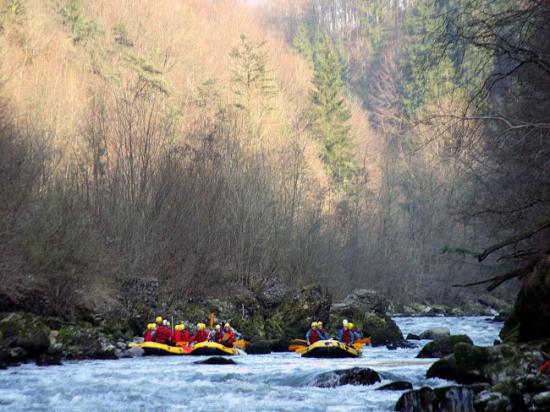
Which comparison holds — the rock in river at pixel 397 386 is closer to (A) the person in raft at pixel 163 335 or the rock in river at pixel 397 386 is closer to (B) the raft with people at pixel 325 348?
(B) the raft with people at pixel 325 348

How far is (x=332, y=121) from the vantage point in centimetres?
4988

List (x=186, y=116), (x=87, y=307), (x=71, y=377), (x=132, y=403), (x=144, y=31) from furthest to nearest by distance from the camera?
(x=144, y=31), (x=186, y=116), (x=87, y=307), (x=71, y=377), (x=132, y=403)

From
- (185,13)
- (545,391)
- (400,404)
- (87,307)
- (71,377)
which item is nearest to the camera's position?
(545,391)

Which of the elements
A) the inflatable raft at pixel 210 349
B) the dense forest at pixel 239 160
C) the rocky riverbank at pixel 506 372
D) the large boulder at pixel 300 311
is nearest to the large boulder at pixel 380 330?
the large boulder at pixel 300 311

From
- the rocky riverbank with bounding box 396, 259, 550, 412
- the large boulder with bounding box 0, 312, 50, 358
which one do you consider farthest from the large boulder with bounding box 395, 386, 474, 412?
the large boulder with bounding box 0, 312, 50, 358

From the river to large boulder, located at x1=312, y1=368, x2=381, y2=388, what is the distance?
0.19m

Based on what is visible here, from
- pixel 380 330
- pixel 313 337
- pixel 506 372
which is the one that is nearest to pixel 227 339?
pixel 313 337

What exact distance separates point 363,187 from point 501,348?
120ft

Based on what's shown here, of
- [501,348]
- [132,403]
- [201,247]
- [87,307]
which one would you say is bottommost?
[132,403]

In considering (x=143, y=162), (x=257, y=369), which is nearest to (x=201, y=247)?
(x=143, y=162)

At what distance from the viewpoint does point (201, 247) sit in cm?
2470

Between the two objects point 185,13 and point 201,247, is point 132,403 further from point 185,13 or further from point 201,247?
point 185,13

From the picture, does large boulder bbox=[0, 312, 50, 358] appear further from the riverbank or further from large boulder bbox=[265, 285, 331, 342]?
large boulder bbox=[265, 285, 331, 342]

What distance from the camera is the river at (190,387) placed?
419 inches
